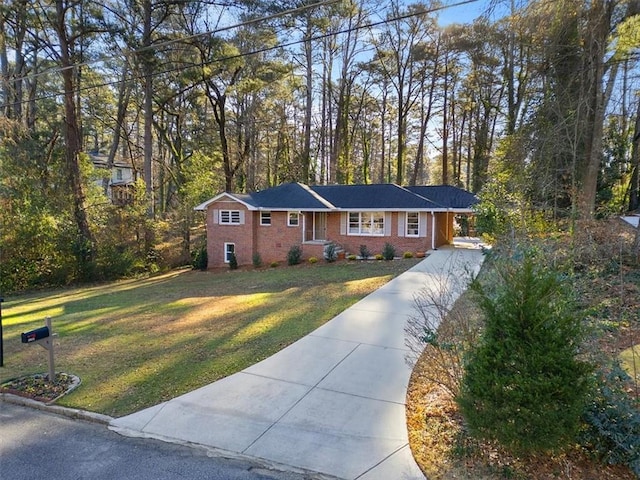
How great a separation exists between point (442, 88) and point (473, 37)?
463 cm

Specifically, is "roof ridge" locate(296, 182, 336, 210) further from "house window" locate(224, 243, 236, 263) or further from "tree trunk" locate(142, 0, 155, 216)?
"tree trunk" locate(142, 0, 155, 216)

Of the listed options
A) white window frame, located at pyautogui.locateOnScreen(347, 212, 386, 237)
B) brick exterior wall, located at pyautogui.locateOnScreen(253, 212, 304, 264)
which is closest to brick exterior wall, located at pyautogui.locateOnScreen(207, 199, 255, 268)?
brick exterior wall, located at pyautogui.locateOnScreen(253, 212, 304, 264)

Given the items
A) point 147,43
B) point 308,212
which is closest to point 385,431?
point 308,212

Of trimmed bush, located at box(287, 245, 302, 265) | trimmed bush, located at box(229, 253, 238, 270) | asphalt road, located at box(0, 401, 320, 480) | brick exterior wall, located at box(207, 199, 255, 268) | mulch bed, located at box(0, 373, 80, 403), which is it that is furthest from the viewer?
brick exterior wall, located at box(207, 199, 255, 268)

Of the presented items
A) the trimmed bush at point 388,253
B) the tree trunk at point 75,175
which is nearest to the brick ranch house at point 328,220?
the trimmed bush at point 388,253

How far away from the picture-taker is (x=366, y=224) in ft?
64.1

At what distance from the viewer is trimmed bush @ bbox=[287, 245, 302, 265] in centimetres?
1897

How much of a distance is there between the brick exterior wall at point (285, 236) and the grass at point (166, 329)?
409 cm

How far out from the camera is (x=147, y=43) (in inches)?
734

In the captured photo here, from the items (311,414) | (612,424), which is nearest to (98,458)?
(311,414)

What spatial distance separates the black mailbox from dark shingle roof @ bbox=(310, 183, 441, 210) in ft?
50.2

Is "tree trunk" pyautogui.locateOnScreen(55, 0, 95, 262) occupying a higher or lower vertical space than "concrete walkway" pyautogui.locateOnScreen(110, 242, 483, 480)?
higher

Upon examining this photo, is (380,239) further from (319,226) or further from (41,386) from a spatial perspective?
(41,386)

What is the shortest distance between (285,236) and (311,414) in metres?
15.8
